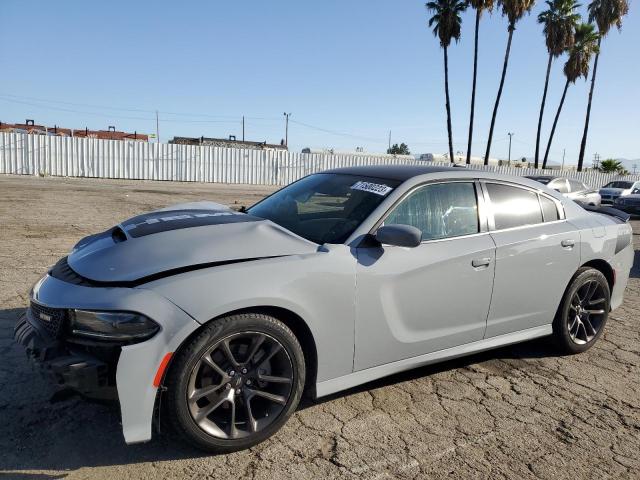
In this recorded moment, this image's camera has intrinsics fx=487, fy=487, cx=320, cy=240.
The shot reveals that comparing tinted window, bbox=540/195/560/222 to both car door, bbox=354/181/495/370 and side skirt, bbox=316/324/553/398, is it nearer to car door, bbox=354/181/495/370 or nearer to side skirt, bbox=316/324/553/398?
car door, bbox=354/181/495/370

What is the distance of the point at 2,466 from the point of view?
2357mm

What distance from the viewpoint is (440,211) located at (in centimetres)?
337

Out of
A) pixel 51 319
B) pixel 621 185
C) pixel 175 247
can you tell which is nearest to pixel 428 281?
pixel 175 247

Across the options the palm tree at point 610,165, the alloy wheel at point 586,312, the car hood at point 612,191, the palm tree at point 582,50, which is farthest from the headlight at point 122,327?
the palm tree at point 610,165

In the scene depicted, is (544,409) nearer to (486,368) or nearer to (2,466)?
(486,368)

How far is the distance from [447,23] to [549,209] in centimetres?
3336

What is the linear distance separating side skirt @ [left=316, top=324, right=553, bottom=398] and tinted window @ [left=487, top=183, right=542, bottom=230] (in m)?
0.84

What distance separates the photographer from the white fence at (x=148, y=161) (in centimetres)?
2336

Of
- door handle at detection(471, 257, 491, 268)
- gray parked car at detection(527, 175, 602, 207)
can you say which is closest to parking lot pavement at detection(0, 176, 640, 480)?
door handle at detection(471, 257, 491, 268)

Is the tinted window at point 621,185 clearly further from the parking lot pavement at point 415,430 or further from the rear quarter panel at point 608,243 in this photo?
the parking lot pavement at point 415,430

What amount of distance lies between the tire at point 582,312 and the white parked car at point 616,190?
19941mm

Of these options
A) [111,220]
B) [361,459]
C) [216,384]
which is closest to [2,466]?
[216,384]

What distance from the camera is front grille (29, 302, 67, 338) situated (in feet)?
7.80

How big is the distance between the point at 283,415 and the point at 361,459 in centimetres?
48
